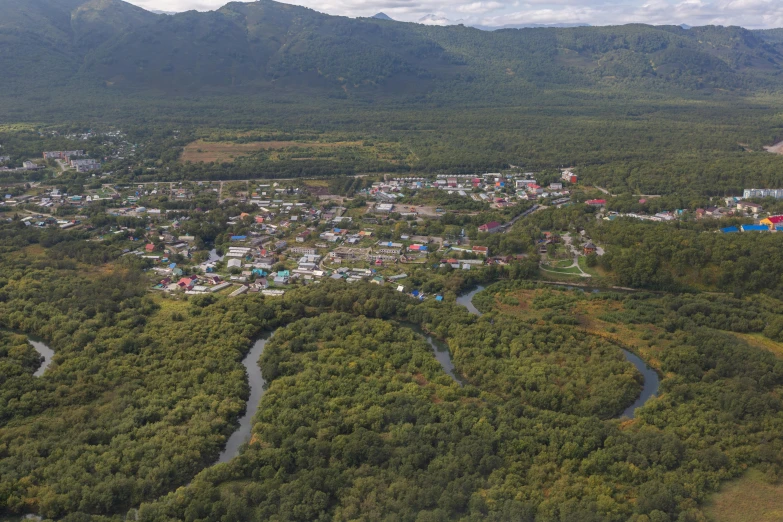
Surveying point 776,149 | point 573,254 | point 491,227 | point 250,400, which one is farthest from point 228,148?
point 776,149

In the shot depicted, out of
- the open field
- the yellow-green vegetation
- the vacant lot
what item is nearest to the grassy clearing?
the open field

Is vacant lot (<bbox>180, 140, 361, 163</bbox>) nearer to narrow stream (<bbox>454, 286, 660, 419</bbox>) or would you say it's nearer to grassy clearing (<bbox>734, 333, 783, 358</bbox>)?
narrow stream (<bbox>454, 286, 660, 419</bbox>)

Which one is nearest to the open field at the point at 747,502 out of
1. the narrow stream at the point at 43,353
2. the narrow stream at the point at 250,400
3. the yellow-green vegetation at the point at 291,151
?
the narrow stream at the point at 250,400

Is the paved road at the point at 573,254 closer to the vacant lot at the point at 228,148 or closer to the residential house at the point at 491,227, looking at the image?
the residential house at the point at 491,227

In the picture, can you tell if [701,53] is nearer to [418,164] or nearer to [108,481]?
[418,164]

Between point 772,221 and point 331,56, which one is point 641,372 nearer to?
point 772,221

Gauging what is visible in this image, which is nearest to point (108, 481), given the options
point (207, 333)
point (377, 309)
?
point (207, 333)
